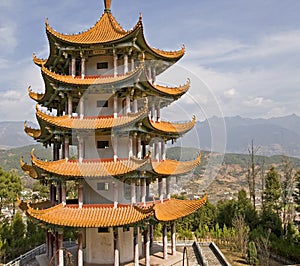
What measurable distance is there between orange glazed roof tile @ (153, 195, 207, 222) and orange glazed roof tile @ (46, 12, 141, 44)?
9.20m

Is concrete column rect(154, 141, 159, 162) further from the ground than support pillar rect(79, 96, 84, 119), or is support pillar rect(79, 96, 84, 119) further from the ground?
support pillar rect(79, 96, 84, 119)

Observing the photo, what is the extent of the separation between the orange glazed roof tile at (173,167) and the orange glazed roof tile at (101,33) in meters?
7.21

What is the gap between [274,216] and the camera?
1422 inches

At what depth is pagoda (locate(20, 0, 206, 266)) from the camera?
17.1 meters

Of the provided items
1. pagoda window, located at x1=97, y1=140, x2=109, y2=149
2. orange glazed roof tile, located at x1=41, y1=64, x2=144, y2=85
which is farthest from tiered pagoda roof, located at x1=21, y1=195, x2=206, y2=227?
orange glazed roof tile, located at x1=41, y1=64, x2=144, y2=85

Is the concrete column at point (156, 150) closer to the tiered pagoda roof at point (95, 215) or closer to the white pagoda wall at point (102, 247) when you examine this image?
the tiered pagoda roof at point (95, 215)

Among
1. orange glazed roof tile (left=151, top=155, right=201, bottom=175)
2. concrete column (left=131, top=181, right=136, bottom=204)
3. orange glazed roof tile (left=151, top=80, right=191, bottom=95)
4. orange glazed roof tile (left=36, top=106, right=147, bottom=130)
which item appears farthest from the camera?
orange glazed roof tile (left=151, top=80, right=191, bottom=95)

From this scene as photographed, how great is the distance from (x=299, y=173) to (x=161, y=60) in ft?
65.5

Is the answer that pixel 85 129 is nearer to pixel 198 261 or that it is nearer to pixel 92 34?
pixel 92 34

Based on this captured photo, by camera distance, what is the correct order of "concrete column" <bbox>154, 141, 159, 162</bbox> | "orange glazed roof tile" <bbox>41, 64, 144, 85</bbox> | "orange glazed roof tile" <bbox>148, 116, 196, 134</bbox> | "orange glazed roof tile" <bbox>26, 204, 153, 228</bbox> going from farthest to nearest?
"concrete column" <bbox>154, 141, 159, 162</bbox>, "orange glazed roof tile" <bbox>148, 116, 196, 134</bbox>, "orange glazed roof tile" <bbox>41, 64, 144, 85</bbox>, "orange glazed roof tile" <bbox>26, 204, 153, 228</bbox>

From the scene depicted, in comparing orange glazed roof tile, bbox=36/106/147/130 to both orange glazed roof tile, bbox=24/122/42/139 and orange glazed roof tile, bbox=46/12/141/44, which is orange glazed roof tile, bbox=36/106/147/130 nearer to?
orange glazed roof tile, bbox=24/122/42/139

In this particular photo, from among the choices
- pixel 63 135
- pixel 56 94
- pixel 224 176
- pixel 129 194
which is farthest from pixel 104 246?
pixel 224 176

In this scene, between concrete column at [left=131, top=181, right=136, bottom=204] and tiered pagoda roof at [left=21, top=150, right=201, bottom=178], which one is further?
concrete column at [left=131, top=181, right=136, bottom=204]

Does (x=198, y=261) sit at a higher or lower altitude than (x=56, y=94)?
lower
